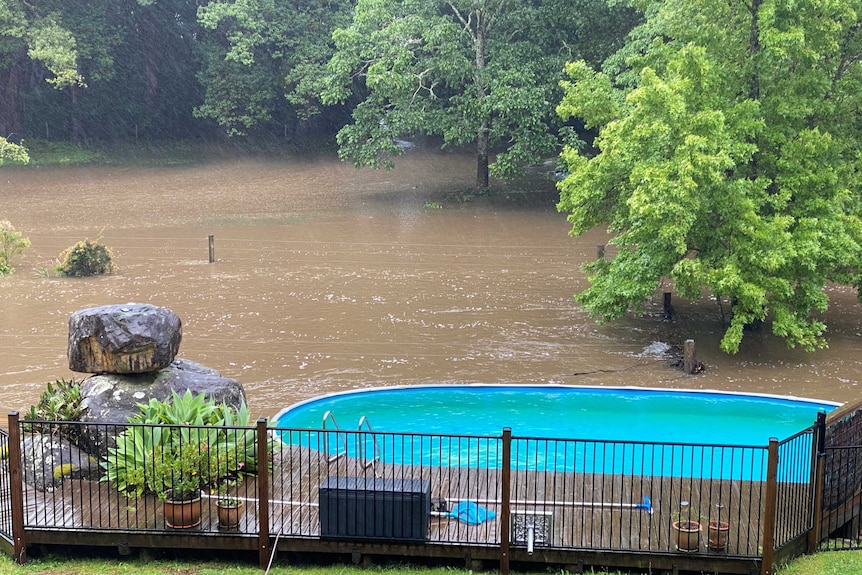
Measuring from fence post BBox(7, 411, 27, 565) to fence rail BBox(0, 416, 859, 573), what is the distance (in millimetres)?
14

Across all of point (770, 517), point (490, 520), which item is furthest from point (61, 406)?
point (770, 517)

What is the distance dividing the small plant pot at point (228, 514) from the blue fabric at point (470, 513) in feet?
7.00

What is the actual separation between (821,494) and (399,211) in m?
28.9

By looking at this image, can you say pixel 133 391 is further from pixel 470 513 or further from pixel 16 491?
pixel 470 513

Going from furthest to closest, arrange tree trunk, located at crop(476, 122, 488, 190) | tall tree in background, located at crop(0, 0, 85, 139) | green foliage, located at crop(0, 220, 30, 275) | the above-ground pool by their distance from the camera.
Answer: tall tree in background, located at crop(0, 0, 85, 139)
tree trunk, located at crop(476, 122, 488, 190)
green foliage, located at crop(0, 220, 30, 275)
the above-ground pool

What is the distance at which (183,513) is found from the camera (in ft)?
31.5

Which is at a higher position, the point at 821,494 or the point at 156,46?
the point at 156,46

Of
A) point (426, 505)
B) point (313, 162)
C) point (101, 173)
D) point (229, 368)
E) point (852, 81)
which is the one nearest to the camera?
point (426, 505)

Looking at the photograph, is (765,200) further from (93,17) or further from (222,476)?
(93,17)

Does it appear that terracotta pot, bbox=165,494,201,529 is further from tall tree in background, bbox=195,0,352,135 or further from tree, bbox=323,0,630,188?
tall tree in background, bbox=195,0,352,135

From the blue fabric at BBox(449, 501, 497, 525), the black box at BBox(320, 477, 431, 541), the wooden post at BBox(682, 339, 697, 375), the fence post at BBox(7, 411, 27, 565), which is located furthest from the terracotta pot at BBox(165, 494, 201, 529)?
the wooden post at BBox(682, 339, 697, 375)

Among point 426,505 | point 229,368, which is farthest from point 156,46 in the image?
point 426,505

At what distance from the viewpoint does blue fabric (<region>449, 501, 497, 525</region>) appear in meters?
9.82

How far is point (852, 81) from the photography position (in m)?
20.5
